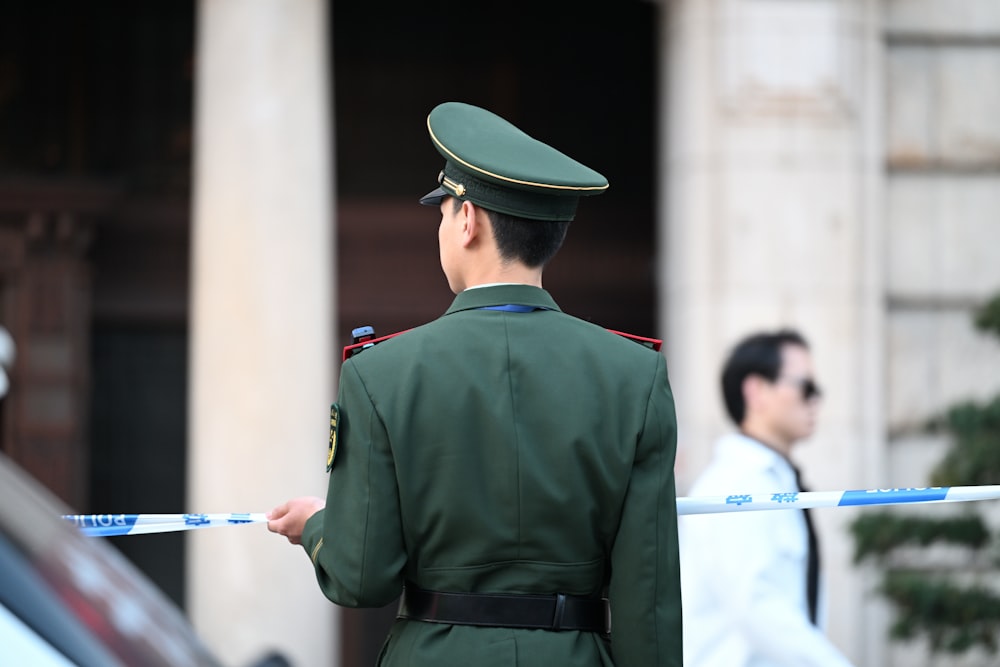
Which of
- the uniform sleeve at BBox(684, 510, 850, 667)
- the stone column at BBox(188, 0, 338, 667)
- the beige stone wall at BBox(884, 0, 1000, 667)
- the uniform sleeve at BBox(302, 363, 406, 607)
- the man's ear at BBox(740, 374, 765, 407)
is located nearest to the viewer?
the uniform sleeve at BBox(302, 363, 406, 607)

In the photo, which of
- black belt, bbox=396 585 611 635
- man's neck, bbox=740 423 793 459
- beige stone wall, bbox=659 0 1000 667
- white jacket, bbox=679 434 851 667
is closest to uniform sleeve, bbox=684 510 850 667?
white jacket, bbox=679 434 851 667

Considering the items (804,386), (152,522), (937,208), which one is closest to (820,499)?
(152,522)

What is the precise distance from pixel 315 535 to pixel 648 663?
59 cm

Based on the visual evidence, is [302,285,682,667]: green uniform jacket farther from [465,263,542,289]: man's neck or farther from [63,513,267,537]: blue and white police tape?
[63,513,267,537]: blue and white police tape

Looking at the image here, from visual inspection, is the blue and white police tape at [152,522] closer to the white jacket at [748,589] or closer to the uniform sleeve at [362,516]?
the uniform sleeve at [362,516]

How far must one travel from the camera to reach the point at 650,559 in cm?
248

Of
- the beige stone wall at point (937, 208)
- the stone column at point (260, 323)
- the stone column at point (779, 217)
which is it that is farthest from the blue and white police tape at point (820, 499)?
the beige stone wall at point (937, 208)

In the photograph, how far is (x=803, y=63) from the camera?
335 inches

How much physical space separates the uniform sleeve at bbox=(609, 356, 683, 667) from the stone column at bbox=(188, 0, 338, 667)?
5498 mm

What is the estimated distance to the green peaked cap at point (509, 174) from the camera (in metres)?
2.56

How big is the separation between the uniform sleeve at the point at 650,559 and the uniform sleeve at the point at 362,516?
1.18 feet

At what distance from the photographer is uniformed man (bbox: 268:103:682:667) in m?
2.43

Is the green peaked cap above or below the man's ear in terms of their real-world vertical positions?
above

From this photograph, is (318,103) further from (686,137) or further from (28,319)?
(28,319)
